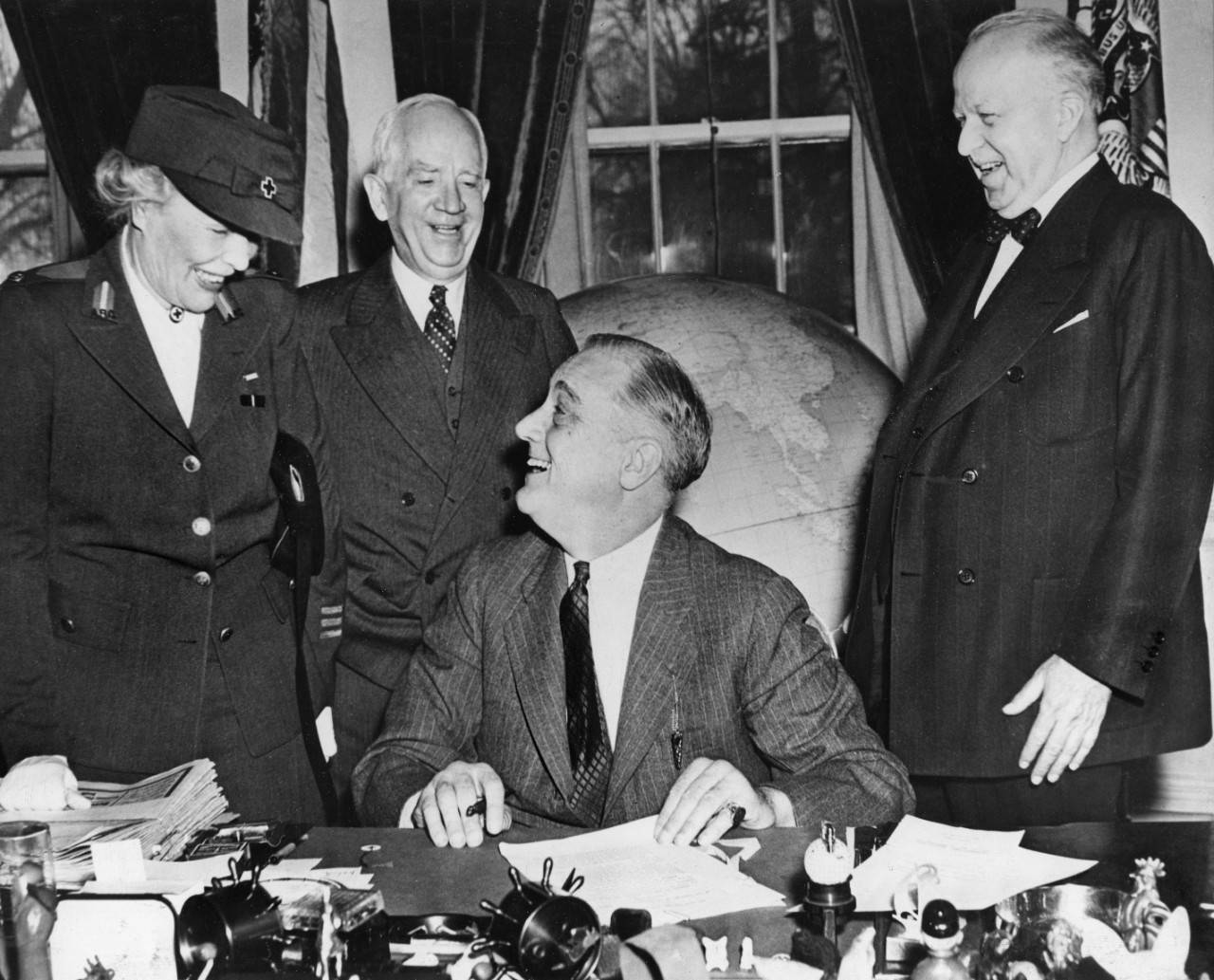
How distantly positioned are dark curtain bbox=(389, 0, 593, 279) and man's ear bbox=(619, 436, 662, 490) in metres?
2.66

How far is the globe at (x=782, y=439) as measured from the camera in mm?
3713

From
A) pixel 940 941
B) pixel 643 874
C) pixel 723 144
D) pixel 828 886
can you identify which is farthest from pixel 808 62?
pixel 940 941

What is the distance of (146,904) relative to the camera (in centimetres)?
151

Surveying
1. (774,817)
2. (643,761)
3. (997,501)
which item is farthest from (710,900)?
(997,501)

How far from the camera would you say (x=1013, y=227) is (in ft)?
8.72

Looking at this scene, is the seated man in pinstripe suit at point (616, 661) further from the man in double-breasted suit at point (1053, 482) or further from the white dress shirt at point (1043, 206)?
the white dress shirt at point (1043, 206)

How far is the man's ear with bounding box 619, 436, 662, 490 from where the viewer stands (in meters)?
2.31

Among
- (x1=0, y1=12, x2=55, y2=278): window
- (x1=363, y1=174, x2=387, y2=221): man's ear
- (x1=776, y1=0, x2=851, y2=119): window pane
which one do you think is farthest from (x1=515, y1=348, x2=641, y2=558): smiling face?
(x1=0, y1=12, x2=55, y2=278): window

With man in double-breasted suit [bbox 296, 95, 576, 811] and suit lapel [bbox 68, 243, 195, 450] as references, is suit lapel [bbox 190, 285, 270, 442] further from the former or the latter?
man in double-breasted suit [bbox 296, 95, 576, 811]

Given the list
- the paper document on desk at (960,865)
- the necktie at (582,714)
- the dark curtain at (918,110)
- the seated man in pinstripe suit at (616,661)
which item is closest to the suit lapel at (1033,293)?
the seated man in pinstripe suit at (616,661)

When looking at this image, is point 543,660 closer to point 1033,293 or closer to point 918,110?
point 1033,293

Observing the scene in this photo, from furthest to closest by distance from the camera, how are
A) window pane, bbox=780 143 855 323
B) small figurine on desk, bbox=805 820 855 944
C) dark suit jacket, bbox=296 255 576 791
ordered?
window pane, bbox=780 143 855 323
dark suit jacket, bbox=296 255 576 791
small figurine on desk, bbox=805 820 855 944

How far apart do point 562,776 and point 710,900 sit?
Result: 591mm

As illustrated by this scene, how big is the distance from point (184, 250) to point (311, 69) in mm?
2799
